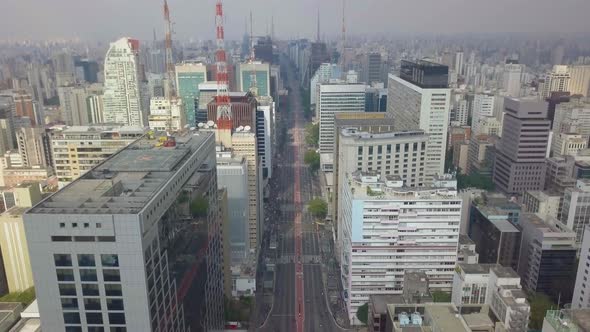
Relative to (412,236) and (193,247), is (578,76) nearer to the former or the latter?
(412,236)

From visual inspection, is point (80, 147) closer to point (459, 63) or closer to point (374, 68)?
point (374, 68)

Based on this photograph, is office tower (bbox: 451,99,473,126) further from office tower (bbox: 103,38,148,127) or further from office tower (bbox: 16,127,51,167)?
office tower (bbox: 16,127,51,167)

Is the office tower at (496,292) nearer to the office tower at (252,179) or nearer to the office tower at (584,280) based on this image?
the office tower at (584,280)

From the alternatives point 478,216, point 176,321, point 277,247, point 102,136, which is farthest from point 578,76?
point 176,321

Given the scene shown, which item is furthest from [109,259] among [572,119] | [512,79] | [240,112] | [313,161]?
[512,79]

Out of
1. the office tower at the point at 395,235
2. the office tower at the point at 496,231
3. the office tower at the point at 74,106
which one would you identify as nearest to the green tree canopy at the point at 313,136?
the office tower at the point at 74,106

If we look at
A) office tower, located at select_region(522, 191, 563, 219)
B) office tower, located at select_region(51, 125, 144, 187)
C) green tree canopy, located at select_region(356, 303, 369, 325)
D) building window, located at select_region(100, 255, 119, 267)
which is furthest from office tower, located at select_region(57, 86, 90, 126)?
building window, located at select_region(100, 255, 119, 267)
